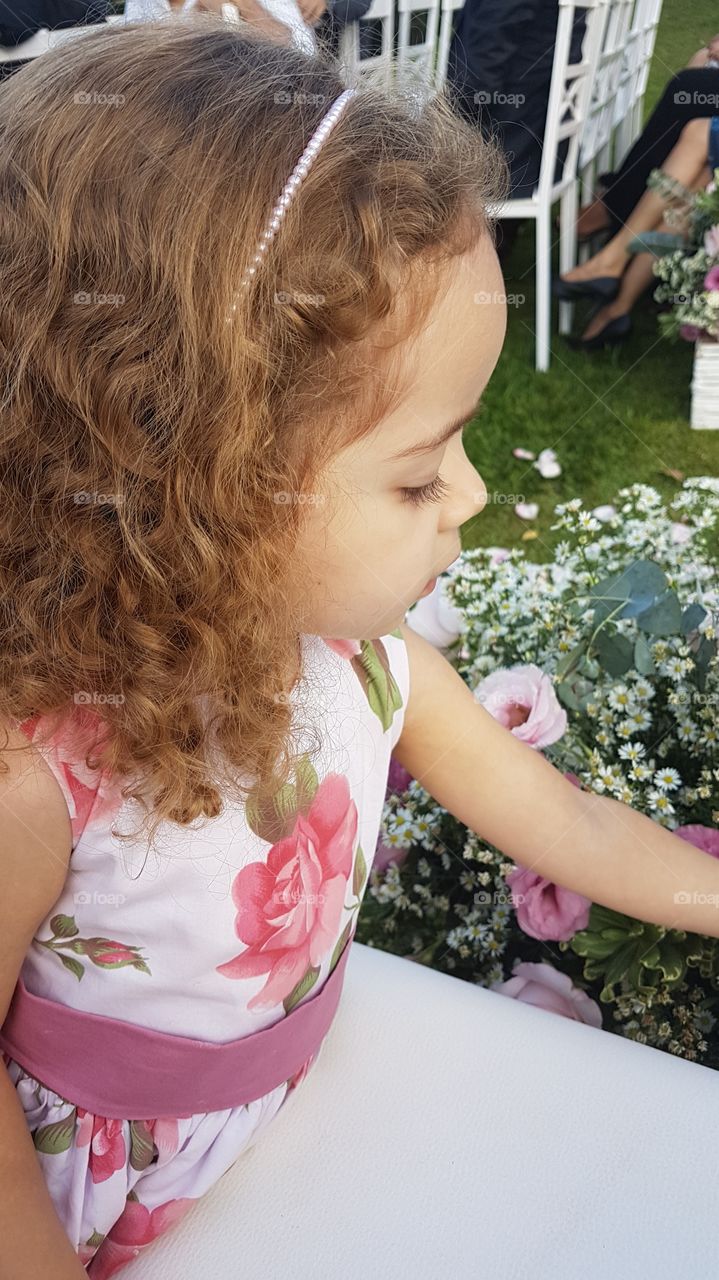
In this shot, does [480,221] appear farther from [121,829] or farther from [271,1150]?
[271,1150]

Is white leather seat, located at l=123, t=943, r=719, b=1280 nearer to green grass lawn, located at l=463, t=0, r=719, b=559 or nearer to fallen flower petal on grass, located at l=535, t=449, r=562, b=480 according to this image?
green grass lawn, located at l=463, t=0, r=719, b=559

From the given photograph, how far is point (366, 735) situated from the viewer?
1.09 meters

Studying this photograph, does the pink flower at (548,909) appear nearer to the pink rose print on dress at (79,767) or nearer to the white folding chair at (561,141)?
the pink rose print on dress at (79,767)

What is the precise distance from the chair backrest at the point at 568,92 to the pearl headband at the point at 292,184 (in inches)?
142

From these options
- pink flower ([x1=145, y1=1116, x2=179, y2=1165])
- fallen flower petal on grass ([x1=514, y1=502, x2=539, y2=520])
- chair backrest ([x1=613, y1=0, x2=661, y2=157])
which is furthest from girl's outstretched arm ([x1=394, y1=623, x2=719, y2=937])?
chair backrest ([x1=613, y1=0, x2=661, y2=157])

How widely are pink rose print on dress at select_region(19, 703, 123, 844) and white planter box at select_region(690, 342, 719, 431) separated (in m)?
2.94

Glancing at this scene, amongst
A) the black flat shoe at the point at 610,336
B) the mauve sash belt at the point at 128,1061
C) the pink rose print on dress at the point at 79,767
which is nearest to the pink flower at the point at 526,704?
the mauve sash belt at the point at 128,1061

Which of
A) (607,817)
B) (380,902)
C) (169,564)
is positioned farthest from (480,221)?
(380,902)

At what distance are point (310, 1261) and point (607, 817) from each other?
0.56 m

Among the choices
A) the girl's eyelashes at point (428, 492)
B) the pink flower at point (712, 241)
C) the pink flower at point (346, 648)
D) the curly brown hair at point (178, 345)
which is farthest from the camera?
the pink flower at point (712, 241)

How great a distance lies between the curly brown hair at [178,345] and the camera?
0.75m

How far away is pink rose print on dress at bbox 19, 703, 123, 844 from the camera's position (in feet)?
2.74

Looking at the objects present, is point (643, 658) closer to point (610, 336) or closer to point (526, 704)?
point (526, 704)

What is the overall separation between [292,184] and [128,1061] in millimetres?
738
